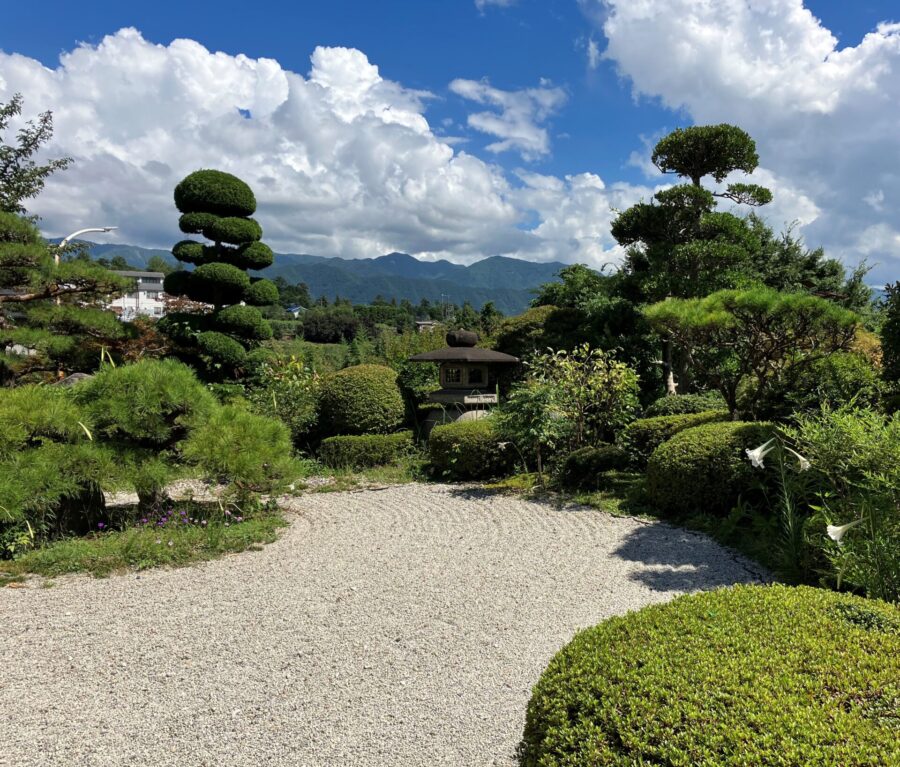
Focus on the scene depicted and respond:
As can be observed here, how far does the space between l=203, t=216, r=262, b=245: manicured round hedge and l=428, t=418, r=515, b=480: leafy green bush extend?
220 inches

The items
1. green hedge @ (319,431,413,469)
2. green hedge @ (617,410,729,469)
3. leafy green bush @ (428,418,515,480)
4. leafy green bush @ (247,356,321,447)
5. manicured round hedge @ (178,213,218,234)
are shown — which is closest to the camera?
green hedge @ (617,410,729,469)

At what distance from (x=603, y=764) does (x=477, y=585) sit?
8.70ft

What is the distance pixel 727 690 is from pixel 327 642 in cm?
231

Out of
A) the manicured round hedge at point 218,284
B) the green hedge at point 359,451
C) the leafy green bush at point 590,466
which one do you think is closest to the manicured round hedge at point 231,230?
the manicured round hedge at point 218,284

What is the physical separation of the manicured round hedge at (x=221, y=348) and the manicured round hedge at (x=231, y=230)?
173 centimetres

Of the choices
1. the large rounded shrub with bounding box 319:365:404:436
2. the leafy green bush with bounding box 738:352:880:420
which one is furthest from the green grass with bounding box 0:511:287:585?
the leafy green bush with bounding box 738:352:880:420

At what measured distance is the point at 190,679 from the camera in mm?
2799

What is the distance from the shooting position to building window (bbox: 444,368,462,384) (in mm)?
9641

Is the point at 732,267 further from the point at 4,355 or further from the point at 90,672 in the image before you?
the point at 4,355

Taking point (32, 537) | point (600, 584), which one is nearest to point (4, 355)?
point (32, 537)

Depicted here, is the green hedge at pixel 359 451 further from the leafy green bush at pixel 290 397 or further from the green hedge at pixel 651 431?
the green hedge at pixel 651 431

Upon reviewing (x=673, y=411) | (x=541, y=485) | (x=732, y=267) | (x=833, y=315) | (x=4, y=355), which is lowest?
(x=541, y=485)

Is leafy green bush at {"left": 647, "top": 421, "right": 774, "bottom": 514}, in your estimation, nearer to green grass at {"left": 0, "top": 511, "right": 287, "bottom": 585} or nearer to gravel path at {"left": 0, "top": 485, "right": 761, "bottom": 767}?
gravel path at {"left": 0, "top": 485, "right": 761, "bottom": 767}

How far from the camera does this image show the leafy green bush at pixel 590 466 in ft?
22.5
